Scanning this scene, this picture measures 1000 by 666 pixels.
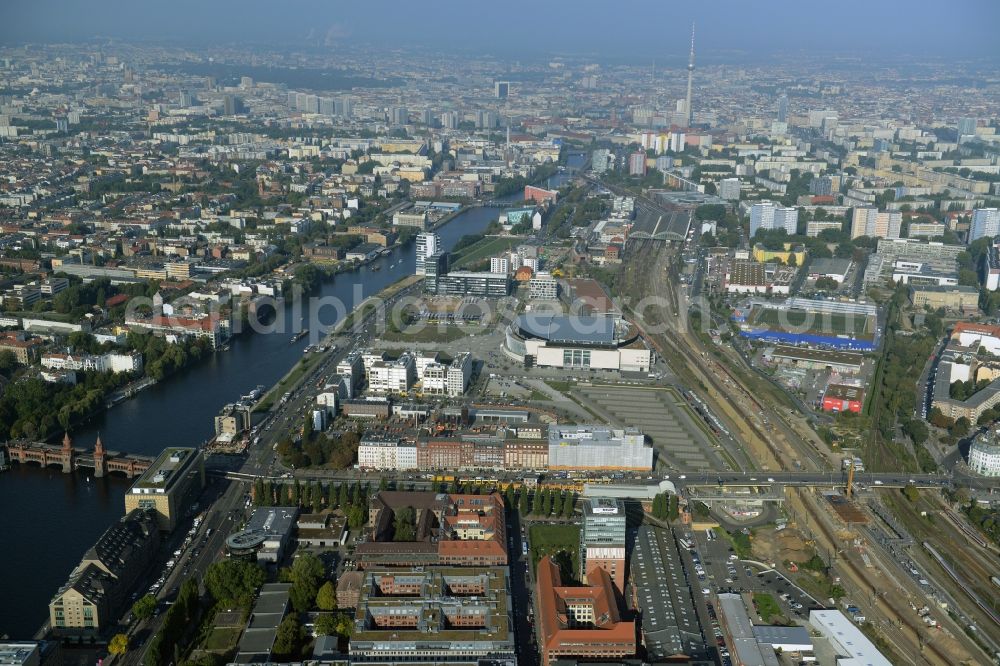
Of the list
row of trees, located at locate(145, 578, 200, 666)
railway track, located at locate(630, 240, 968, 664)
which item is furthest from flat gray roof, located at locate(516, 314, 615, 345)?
row of trees, located at locate(145, 578, 200, 666)

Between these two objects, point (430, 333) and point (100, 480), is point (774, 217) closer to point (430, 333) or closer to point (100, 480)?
point (430, 333)

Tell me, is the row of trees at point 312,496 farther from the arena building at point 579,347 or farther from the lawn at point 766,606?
the arena building at point 579,347

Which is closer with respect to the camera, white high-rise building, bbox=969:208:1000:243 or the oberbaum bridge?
the oberbaum bridge

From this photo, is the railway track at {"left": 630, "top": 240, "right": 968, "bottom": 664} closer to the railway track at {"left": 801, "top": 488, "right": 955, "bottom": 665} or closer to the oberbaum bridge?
the railway track at {"left": 801, "top": 488, "right": 955, "bottom": 665}

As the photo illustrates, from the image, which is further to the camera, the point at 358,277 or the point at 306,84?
the point at 306,84

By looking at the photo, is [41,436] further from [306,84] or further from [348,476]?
[306,84]

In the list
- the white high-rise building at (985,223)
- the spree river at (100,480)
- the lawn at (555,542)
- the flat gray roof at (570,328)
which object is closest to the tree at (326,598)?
the lawn at (555,542)

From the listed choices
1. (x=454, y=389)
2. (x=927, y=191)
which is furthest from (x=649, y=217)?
(x=454, y=389)
